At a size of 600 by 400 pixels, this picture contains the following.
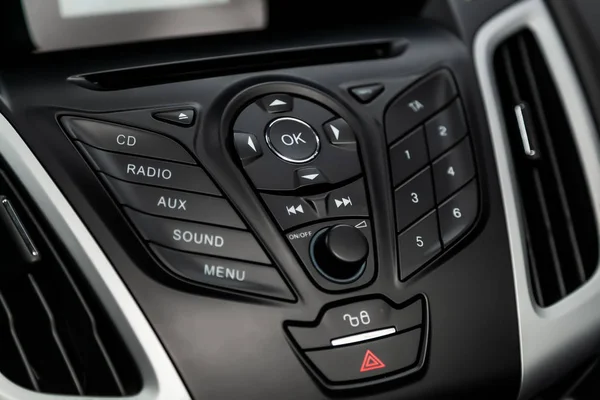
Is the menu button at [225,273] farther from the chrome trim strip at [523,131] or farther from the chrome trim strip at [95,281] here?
the chrome trim strip at [523,131]

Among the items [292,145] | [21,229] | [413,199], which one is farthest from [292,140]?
[21,229]

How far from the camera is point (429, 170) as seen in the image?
1.90ft

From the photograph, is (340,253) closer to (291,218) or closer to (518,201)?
(291,218)

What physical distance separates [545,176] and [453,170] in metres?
0.10

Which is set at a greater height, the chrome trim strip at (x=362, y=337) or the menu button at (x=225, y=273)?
the menu button at (x=225, y=273)

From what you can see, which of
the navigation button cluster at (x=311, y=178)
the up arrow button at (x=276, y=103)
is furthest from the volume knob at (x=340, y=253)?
the up arrow button at (x=276, y=103)

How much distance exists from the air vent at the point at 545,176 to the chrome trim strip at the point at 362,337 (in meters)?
0.15

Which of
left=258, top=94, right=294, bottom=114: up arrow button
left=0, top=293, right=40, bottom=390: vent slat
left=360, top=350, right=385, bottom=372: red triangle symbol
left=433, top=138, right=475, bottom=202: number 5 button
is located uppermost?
left=258, top=94, right=294, bottom=114: up arrow button

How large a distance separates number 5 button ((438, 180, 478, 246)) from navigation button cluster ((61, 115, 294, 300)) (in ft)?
0.46

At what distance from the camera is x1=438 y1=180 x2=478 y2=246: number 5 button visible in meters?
0.56

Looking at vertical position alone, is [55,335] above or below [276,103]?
below

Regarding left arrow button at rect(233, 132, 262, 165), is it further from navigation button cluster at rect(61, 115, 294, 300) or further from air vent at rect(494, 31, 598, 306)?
air vent at rect(494, 31, 598, 306)

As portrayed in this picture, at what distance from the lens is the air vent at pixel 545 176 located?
60 centimetres

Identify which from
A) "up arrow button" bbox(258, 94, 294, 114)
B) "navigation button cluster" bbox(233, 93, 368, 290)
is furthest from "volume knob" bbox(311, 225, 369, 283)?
"up arrow button" bbox(258, 94, 294, 114)
